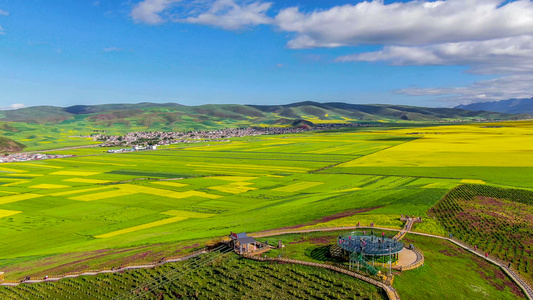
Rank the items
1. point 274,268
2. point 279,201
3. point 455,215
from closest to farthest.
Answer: point 274,268 → point 455,215 → point 279,201

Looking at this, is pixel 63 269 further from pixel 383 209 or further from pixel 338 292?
pixel 383 209

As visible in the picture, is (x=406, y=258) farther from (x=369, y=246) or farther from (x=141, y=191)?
(x=141, y=191)

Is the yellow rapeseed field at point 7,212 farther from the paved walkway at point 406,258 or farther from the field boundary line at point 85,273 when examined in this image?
the paved walkway at point 406,258

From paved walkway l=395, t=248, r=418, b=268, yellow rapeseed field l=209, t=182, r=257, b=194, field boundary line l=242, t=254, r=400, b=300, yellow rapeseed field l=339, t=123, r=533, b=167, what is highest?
yellow rapeseed field l=339, t=123, r=533, b=167

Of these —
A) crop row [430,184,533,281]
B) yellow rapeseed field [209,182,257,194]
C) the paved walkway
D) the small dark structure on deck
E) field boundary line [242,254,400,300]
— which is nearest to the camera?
field boundary line [242,254,400,300]

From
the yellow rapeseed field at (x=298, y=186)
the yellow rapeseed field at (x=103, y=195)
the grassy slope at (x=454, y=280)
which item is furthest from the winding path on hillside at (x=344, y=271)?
the yellow rapeseed field at (x=103, y=195)

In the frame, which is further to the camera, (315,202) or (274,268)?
(315,202)

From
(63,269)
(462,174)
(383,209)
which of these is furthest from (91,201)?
(462,174)

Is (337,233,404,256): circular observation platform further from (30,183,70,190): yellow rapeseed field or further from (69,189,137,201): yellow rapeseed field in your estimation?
(30,183,70,190): yellow rapeseed field

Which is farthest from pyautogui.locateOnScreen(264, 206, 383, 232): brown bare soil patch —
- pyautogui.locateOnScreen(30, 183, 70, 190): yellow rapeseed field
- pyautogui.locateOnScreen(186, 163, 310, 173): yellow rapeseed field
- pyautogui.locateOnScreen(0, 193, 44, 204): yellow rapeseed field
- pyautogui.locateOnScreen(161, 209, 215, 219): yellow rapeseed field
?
pyautogui.locateOnScreen(30, 183, 70, 190): yellow rapeseed field
